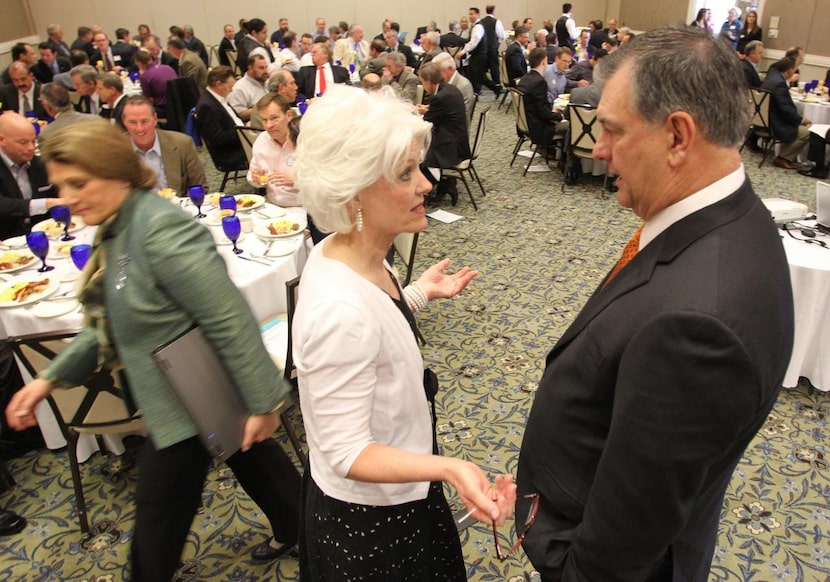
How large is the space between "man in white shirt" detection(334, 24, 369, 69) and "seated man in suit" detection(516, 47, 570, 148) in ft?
12.0

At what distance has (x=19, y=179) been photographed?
3.79 meters

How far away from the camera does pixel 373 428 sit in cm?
128

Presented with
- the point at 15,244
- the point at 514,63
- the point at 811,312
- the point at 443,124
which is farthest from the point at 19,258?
the point at 514,63

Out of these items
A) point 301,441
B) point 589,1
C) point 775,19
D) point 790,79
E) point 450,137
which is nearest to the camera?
point 301,441

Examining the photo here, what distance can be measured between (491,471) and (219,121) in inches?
184

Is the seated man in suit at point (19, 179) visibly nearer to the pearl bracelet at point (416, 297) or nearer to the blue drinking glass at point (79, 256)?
the blue drinking glass at point (79, 256)

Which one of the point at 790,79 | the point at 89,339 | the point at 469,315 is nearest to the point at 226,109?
the point at 469,315

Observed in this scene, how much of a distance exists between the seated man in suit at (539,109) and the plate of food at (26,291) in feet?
16.9

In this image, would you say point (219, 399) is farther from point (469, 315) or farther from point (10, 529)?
point (469, 315)

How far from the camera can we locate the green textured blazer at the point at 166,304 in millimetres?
1491

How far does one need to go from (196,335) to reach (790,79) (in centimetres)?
870

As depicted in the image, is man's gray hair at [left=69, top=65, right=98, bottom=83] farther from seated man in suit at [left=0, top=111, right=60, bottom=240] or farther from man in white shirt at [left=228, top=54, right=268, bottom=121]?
seated man in suit at [left=0, top=111, right=60, bottom=240]

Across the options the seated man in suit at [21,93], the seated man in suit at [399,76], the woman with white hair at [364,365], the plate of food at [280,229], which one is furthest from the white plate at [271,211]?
the seated man in suit at [21,93]

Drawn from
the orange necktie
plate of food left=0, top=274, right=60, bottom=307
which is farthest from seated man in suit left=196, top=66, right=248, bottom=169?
plate of food left=0, top=274, right=60, bottom=307
